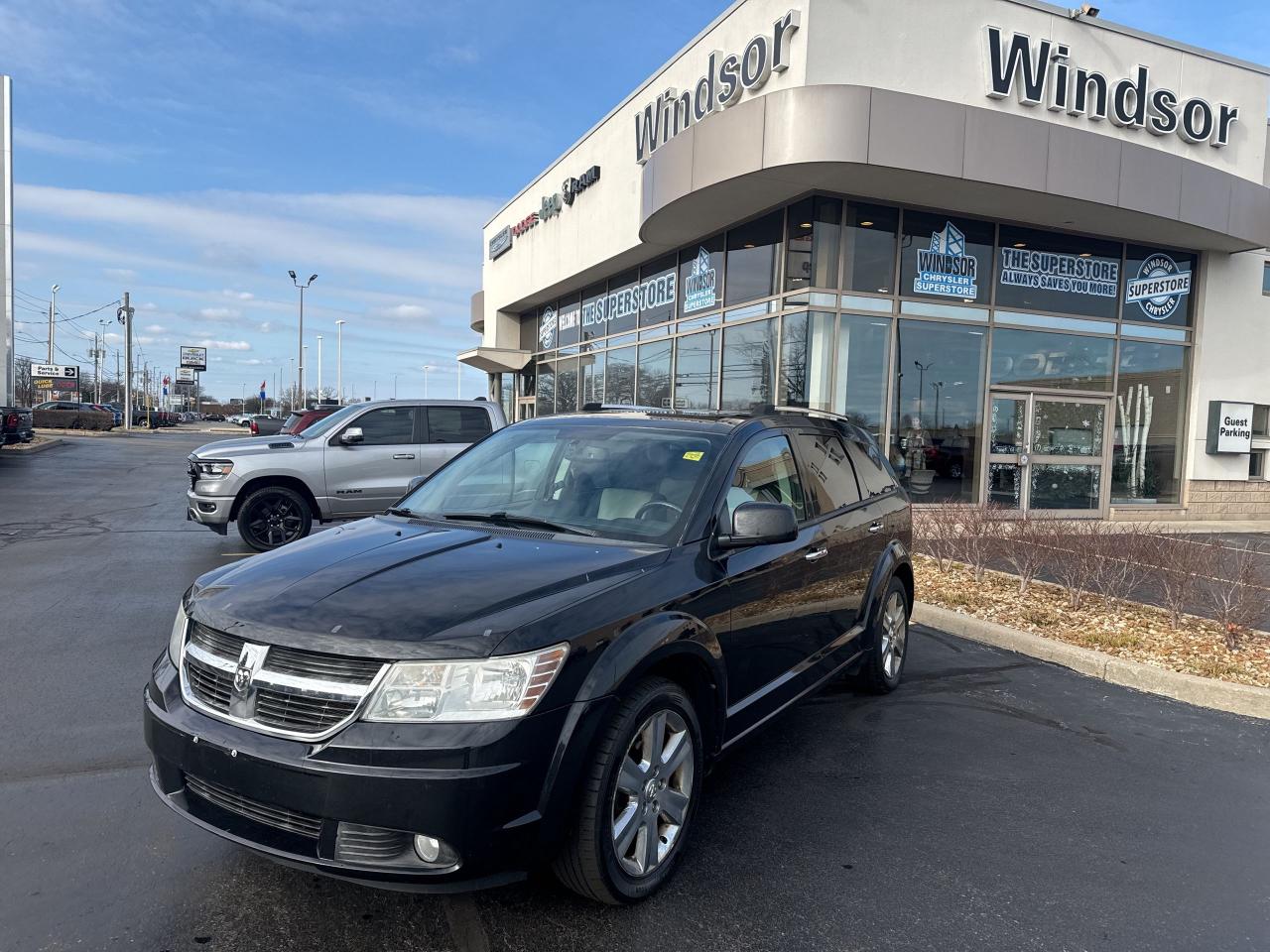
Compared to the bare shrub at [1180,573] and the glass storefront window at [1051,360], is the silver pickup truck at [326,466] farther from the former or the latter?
the glass storefront window at [1051,360]

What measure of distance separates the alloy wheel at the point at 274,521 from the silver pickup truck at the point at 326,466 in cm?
1

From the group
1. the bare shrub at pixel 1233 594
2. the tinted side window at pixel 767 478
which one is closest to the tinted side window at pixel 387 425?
the tinted side window at pixel 767 478

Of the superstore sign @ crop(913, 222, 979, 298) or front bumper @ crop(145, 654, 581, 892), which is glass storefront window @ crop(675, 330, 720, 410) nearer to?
the superstore sign @ crop(913, 222, 979, 298)

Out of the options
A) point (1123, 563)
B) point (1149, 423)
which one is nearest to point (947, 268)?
point (1149, 423)

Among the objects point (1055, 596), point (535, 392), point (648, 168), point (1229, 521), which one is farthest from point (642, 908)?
point (535, 392)

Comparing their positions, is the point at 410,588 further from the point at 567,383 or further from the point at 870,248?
the point at 567,383

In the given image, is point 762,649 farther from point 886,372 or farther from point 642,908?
point 886,372

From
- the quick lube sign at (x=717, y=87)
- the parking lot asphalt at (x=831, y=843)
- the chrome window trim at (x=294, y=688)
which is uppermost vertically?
the quick lube sign at (x=717, y=87)

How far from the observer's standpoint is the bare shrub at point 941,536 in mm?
8930

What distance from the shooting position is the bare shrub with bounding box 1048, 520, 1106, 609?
7.34m

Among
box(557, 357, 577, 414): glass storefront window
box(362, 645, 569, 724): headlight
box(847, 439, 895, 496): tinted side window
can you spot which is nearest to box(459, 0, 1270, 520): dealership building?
box(557, 357, 577, 414): glass storefront window

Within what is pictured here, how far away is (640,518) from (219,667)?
5.49 ft

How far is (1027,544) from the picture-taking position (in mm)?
7797

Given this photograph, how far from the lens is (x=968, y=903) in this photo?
2.98 m
